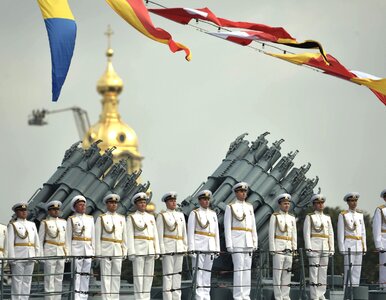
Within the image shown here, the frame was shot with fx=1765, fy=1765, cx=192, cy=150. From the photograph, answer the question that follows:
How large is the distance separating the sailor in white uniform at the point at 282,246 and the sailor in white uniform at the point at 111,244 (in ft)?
8.16

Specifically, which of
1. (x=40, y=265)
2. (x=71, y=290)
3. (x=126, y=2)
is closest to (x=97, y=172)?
(x=40, y=265)

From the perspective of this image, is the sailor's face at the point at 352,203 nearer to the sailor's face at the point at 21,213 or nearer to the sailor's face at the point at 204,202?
the sailor's face at the point at 204,202

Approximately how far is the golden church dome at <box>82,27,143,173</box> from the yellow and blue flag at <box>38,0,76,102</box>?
63138mm

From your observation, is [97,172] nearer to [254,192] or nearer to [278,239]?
[254,192]

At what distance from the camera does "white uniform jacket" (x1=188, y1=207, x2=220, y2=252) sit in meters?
26.6

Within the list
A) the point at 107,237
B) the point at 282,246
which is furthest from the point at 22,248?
the point at 282,246

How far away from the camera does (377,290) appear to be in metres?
29.2

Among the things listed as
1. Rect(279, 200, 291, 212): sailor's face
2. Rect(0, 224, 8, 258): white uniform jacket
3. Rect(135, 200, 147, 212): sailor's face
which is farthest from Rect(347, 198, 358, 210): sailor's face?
Rect(0, 224, 8, 258): white uniform jacket

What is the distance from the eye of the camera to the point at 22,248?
2578cm

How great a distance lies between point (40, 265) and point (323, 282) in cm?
532

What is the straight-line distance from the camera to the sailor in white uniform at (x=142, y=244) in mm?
26062

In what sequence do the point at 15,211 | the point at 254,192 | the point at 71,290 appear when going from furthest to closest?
the point at 254,192, the point at 15,211, the point at 71,290

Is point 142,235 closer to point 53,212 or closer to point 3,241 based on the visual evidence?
point 53,212

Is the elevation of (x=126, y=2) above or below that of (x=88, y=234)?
above
